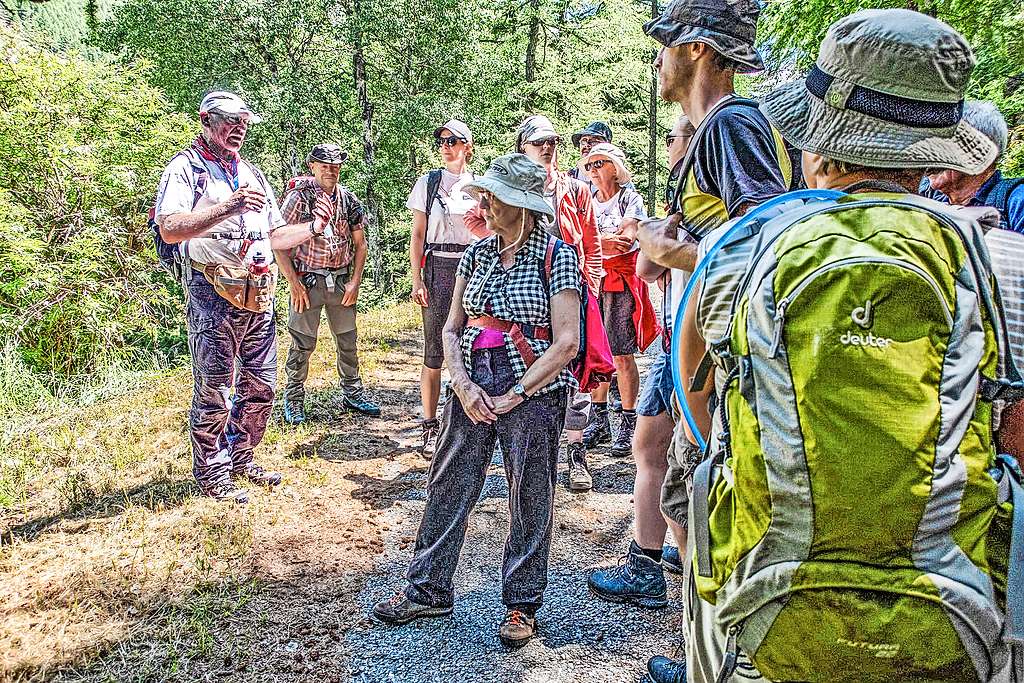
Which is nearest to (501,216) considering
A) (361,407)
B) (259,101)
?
(361,407)

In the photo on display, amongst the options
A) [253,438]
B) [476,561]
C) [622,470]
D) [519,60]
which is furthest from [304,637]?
[519,60]

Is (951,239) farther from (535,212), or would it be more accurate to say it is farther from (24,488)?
(24,488)

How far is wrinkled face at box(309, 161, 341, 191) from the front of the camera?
6.39m

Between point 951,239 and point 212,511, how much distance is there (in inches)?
180

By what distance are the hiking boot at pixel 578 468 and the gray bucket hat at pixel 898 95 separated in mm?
3915

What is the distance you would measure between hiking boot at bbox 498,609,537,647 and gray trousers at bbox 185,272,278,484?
2.58 meters

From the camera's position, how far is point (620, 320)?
5.77 meters

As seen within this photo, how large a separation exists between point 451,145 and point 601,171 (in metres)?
1.27

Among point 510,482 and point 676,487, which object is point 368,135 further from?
point 676,487

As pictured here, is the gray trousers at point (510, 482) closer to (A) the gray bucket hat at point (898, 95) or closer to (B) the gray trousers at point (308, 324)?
(A) the gray bucket hat at point (898, 95)

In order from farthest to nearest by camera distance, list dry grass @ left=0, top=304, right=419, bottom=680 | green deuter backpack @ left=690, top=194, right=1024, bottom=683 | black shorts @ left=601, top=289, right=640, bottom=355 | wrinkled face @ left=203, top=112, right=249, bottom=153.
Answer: black shorts @ left=601, top=289, right=640, bottom=355 → wrinkled face @ left=203, top=112, right=249, bottom=153 → dry grass @ left=0, top=304, right=419, bottom=680 → green deuter backpack @ left=690, top=194, right=1024, bottom=683

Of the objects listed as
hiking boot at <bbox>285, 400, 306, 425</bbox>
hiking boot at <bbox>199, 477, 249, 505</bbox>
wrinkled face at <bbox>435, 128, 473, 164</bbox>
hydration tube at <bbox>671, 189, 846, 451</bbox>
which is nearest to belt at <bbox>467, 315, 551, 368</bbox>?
hydration tube at <bbox>671, 189, 846, 451</bbox>

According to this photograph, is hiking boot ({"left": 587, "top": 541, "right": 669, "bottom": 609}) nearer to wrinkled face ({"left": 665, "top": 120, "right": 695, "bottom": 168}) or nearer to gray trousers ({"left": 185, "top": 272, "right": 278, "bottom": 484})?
wrinkled face ({"left": 665, "top": 120, "right": 695, "bottom": 168})

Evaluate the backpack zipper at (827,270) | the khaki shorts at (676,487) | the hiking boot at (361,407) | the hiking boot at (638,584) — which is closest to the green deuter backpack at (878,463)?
the backpack zipper at (827,270)
